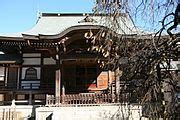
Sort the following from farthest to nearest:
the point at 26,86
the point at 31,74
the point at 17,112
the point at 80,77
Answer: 1. the point at 31,74
2. the point at 80,77
3. the point at 26,86
4. the point at 17,112

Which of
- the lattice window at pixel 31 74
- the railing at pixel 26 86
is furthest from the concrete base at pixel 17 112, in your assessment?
the lattice window at pixel 31 74

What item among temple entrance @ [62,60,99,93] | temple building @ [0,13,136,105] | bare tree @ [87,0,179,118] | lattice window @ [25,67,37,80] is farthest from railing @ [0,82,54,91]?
bare tree @ [87,0,179,118]

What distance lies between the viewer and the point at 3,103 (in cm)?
1858

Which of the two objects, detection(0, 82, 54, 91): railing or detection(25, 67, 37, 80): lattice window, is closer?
detection(0, 82, 54, 91): railing

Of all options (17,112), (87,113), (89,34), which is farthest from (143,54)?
(17,112)

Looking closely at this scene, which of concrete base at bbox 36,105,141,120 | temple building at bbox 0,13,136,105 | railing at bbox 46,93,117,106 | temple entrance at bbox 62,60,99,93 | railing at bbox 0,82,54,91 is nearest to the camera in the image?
concrete base at bbox 36,105,141,120

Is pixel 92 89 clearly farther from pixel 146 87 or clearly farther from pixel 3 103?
pixel 146 87

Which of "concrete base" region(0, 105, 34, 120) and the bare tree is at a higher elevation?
the bare tree

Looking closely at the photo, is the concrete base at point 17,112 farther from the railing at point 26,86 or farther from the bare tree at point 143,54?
the bare tree at point 143,54

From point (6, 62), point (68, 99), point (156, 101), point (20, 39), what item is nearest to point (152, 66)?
point (156, 101)

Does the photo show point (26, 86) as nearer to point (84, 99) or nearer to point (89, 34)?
point (84, 99)

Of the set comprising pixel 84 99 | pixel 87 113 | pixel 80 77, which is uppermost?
pixel 80 77

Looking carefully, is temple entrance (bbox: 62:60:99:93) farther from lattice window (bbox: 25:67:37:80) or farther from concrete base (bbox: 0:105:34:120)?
concrete base (bbox: 0:105:34:120)

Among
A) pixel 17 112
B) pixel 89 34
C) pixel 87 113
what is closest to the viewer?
pixel 89 34
